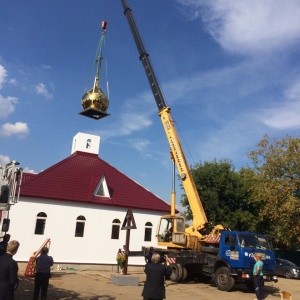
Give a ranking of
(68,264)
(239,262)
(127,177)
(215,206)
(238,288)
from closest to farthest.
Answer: (239,262), (238,288), (68,264), (127,177), (215,206)

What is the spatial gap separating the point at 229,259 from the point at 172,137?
6881mm

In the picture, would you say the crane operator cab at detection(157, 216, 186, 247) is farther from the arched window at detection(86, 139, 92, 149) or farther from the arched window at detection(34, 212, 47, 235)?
the arched window at detection(86, 139, 92, 149)

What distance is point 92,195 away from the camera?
951 inches

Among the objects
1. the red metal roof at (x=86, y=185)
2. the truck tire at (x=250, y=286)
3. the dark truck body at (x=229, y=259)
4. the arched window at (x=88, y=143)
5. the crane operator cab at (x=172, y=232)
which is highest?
the arched window at (x=88, y=143)

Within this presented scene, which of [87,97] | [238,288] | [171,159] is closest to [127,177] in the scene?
[171,159]

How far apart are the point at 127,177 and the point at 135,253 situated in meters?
11.0

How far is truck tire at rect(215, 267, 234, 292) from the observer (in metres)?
15.8

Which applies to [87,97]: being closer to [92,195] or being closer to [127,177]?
[92,195]

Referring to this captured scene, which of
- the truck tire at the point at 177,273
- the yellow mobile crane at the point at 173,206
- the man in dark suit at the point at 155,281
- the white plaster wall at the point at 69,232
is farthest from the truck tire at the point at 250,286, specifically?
the man in dark suit at the point at 155,281

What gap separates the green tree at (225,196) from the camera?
102 ft

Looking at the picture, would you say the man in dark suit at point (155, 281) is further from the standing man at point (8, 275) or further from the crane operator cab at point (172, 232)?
the crane operator cab at point (172, 232)

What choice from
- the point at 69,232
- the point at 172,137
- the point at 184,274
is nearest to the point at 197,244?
the point at 184,274

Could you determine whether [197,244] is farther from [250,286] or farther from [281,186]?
[281,186]

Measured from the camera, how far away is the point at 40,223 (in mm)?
22266
